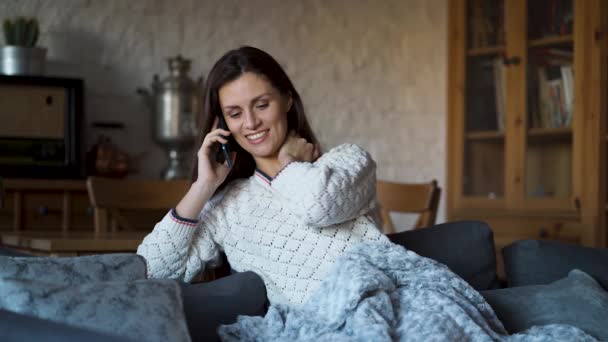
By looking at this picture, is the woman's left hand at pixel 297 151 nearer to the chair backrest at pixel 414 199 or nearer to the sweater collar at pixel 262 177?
the sweater collar at pixel 262 177

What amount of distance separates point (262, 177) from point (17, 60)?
220 cm

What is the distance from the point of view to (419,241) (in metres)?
2.21

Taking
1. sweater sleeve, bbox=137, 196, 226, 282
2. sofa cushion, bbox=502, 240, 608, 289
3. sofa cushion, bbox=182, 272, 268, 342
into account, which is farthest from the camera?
sofa cushion, bbox=502, 240, 608, 289

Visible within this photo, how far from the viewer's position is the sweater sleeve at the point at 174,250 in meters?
1.96

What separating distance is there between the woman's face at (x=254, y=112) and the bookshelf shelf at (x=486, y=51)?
→ 8.09 feet

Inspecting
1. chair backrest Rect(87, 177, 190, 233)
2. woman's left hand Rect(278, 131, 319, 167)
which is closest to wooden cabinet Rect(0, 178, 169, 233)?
chair backrest Rect(87, 177, 190, 233)

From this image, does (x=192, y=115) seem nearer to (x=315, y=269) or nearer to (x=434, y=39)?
(x=434, y=39)

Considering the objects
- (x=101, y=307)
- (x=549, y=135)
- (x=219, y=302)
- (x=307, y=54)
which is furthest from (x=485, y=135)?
(x=101, y=307)

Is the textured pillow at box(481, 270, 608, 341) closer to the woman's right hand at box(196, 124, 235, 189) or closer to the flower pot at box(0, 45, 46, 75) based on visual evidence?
the woman's right hand at box(196, 124, 235, 189)

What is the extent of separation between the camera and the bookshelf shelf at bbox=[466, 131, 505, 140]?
4262 mm

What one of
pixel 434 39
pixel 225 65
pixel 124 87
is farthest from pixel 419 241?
pixel 434 39

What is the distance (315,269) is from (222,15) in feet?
9.58

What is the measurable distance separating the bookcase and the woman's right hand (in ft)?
7.35

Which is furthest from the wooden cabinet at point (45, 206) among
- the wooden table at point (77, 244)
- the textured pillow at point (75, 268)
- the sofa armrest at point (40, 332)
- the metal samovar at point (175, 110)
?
the sofa armrest at point (40, 332)
